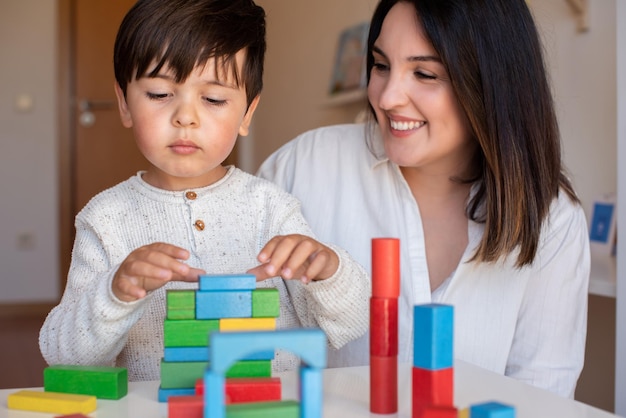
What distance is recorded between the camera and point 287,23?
4.13 metres

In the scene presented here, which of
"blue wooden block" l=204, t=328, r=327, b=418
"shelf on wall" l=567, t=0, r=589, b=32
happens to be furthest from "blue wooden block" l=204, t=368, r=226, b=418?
"shelf on wall" l=567, t=0, r=589, b=32

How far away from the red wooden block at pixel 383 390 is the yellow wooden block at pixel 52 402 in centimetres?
29

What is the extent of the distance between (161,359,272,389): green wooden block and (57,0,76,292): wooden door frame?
15.2ft

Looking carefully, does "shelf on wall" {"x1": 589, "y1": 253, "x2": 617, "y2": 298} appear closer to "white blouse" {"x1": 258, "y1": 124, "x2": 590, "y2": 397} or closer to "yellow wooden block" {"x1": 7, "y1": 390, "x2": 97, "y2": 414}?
"white blouse" {"x1": 258, "y1": 124, "x2": 590, "y2": 397}

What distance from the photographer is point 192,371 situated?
0.75m

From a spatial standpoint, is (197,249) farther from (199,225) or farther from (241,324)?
(241,324)

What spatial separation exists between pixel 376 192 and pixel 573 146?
0.82m

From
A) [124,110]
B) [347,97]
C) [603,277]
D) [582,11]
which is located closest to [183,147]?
[124,110]

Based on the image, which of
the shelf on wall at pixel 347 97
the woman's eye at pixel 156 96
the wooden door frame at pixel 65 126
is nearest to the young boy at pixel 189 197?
the woman's eye at pixel 156 96

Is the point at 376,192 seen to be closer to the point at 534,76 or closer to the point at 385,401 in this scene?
the point at 534,76

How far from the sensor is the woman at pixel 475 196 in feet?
4.37

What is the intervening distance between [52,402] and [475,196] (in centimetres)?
92

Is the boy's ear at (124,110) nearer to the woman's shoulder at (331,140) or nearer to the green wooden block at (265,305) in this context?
the woman's shoulder at (331,140)

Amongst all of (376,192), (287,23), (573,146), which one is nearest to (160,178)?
(376,192)
